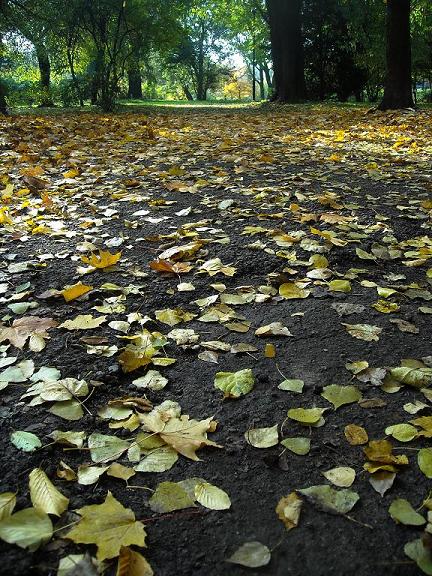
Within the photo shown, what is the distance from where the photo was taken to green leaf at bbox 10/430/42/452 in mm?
1303

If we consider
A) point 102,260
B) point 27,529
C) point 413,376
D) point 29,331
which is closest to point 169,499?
point 27,529

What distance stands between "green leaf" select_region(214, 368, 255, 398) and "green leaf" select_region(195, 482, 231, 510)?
14.5 inches

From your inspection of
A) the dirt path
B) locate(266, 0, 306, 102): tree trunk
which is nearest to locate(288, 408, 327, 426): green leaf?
the dirt path

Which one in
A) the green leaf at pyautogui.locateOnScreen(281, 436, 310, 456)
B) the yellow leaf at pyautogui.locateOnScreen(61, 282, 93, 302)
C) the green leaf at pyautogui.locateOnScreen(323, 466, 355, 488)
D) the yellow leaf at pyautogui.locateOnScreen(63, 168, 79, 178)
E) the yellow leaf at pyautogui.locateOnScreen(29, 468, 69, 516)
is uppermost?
the yellow leaf at pyautogui.locateOnScreen(63, 168, 79, 178)

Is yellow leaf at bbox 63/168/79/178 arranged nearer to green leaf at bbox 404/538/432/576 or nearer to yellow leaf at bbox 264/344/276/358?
yellow leaf at bbox 264/344/276/358

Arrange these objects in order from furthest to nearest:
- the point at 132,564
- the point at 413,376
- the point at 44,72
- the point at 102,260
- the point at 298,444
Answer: the point at 44,72, the point at 102,260, the point at 413,376, the point at 298,444, the point at 132,564

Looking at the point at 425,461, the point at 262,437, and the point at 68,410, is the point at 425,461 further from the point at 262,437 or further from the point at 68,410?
the point at 68,410

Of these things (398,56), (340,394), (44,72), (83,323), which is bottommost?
(340,394)

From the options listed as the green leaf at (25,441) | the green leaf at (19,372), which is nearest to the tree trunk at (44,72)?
the green leaf at (19,372)

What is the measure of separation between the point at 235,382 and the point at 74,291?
951 millimetres

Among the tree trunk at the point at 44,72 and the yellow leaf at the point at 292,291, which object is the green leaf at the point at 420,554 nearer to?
the yellow leaf at the point at 292,291

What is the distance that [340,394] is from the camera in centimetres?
150

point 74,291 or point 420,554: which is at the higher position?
point 74,291

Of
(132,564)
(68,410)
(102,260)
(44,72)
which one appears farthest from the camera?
(44,72)
